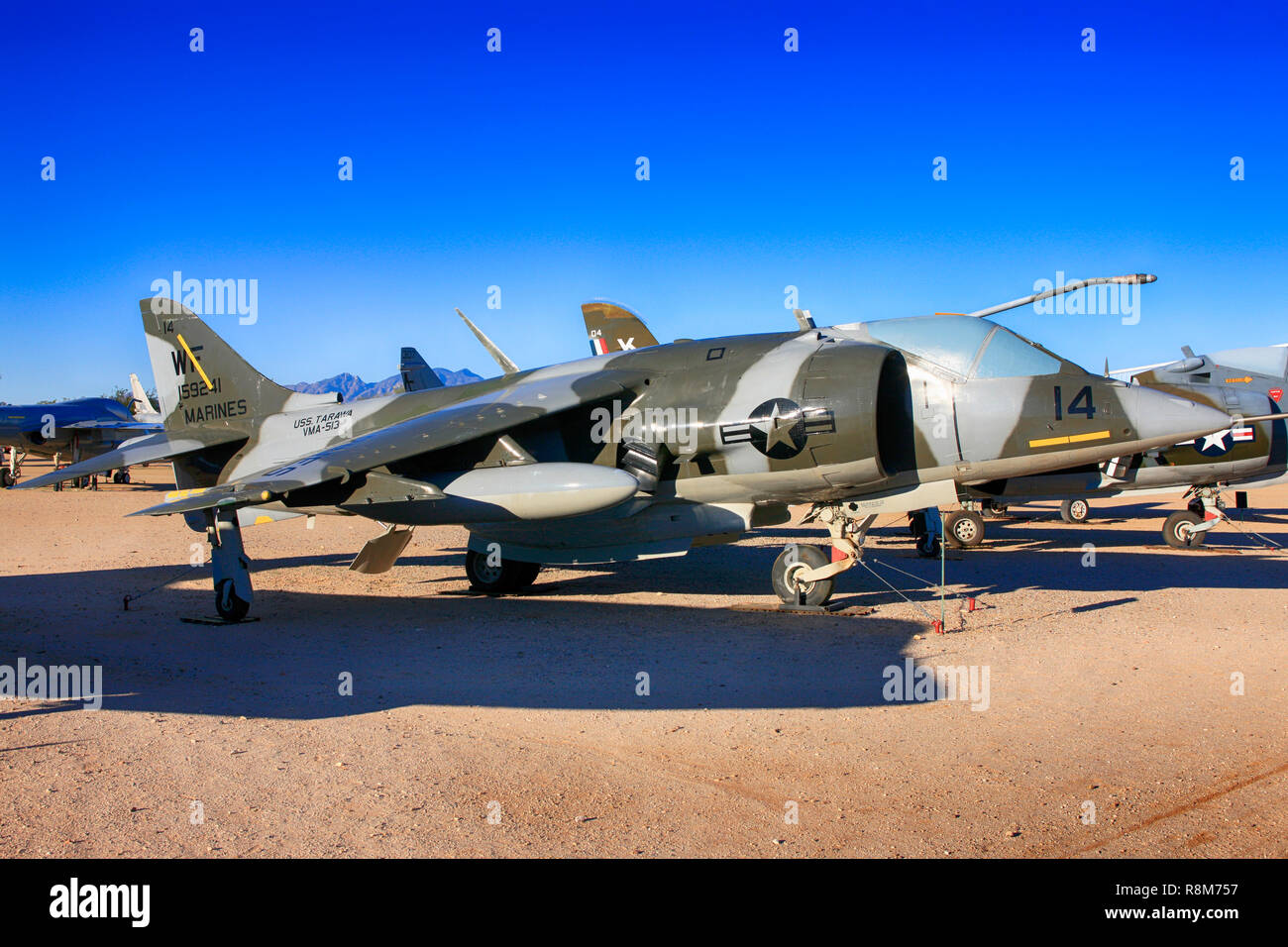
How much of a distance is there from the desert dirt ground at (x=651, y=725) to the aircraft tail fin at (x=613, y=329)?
6714mm

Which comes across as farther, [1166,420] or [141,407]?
[141,407]

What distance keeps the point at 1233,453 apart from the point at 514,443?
45.5 feet

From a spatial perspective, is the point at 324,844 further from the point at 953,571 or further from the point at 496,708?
the point at 953,571

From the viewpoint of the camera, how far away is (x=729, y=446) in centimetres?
1075

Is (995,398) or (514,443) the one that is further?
(514,443)

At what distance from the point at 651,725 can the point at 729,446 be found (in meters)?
4.72

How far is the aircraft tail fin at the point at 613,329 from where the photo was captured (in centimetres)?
1839

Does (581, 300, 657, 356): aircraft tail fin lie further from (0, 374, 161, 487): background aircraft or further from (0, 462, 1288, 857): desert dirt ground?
(0, 374, 161, 487): background aircraft

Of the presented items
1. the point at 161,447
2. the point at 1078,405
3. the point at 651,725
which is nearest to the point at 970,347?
the point at 1078,405

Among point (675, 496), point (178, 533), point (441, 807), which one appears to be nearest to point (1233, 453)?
point (675, 496)

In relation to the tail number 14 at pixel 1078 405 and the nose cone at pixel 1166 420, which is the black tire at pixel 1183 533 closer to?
the nose cone at pixel 1166 420

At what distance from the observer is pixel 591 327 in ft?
61.2

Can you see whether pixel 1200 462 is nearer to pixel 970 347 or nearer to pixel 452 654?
pixel 970 347
